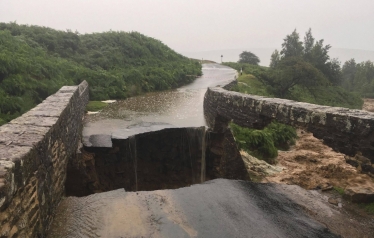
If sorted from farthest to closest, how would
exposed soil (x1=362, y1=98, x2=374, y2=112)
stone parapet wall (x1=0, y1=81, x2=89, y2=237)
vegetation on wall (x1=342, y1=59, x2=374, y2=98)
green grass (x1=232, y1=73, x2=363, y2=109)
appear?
vegetation on wall (x1=342, y1=59, x2=374, y2=98) → exposed soil (x1=362, y1=98, x2=374, y2=112) → green grass (x1=232, y1=73, x2=363, y2=109) → stone parapet wall (x1=0, y1=81, x2=89, y2=237)

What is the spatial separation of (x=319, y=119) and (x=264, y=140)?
4.25m

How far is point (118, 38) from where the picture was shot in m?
24.2

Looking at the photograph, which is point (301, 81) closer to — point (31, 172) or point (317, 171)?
point (317, 171)

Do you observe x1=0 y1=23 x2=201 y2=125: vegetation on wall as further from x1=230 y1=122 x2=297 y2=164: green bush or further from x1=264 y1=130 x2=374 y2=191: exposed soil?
x1=264 y1=130 x2=374 y2=191: exposed soil

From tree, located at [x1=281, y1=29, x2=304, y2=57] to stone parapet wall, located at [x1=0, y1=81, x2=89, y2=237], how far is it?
132 ft

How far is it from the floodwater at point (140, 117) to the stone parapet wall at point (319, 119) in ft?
8.11

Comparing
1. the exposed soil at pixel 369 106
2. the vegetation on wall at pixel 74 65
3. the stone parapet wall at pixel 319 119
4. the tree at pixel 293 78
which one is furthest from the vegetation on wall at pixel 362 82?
the stone parapet wall at pixel 319 119

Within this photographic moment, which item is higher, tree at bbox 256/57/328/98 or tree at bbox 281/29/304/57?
tree at bbox 281/29/304/57

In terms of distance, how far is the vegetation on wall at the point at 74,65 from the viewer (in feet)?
32.0

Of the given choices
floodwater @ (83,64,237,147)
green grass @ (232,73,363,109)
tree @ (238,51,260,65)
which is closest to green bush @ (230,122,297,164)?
floodwater @ (83,64,237,147)

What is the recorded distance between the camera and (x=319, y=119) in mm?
5312

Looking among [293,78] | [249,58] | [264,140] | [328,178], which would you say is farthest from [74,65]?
[249,58]

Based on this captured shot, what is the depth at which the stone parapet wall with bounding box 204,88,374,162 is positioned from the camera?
4668mm

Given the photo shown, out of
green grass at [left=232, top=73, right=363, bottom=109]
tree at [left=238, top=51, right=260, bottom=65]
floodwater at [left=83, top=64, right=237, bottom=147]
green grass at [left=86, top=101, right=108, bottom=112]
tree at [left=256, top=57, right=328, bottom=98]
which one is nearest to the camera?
floodwater at [left=83, top=64, right=237, bottom=147]
